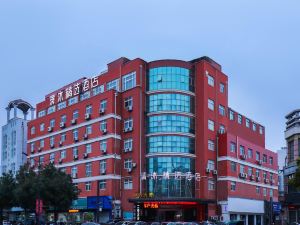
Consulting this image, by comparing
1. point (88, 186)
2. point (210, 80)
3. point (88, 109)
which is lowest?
point (88, 186)

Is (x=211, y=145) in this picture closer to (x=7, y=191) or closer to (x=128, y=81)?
(x=128, y=81)

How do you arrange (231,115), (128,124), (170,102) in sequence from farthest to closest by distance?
(231,115) → (128,124) → (170,102)

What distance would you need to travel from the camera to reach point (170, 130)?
6312 cm

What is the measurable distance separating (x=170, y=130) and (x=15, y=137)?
1846 inches

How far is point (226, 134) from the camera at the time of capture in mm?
66938

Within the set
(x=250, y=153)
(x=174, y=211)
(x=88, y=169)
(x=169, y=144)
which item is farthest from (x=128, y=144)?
(x=250, y=153)

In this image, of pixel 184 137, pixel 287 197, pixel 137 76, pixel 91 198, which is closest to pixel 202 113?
pixel 184 137

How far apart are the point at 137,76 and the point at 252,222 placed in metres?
27.2

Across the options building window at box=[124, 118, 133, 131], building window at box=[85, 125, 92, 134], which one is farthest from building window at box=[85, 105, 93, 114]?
building window at box=[124, 118, 133, 131]

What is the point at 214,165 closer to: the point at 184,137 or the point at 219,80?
the point at 184,137

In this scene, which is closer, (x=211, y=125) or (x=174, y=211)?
(x=174, y=211)

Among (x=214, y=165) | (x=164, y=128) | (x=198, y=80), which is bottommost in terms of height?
(x=214, y=165)

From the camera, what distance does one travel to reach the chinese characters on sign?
245 feet

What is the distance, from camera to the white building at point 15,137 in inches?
3893
